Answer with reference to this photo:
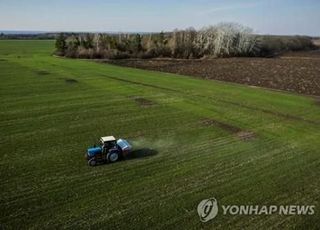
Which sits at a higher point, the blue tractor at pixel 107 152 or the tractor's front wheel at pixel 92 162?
the blue tractor at pixel 107 152

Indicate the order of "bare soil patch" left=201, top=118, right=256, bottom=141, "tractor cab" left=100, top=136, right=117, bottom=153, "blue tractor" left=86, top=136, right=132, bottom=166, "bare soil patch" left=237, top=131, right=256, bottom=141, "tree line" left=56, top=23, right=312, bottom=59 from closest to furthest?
"blue tractor" left=86, top=136, right=132, bottom=166, "tractor cab" left=100, top=136, right=117, bottom=153, "bare soil patch" left=237, top=131, right=256, bottom=141, "bare soil patch" left=201, top=118, right=256, bottom=141, "tree line" left=56, top=23, right=312, bottom=59

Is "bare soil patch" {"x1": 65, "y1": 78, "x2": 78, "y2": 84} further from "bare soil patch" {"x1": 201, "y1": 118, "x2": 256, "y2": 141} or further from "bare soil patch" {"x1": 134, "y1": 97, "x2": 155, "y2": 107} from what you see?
"bare soil patch" {"x1": 201, "y1": 118, "x2": 256, "y2": 141}

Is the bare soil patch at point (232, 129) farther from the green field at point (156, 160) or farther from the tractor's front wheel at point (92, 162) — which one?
the tractor's front wheel at point (92, 162)

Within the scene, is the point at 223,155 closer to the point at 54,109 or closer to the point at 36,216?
the point at 36,216

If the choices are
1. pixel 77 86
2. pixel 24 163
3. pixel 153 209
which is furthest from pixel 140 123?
pixel 77 86

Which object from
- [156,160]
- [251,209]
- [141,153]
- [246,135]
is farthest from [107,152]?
[246,135]

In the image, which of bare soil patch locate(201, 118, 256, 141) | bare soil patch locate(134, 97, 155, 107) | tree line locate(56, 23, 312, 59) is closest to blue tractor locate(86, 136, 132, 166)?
bare soil patch locate(201, 118, 256, 141)

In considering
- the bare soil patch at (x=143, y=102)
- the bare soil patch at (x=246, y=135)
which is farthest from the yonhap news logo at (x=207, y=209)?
the bare soil patch at (x=143, y=102)
